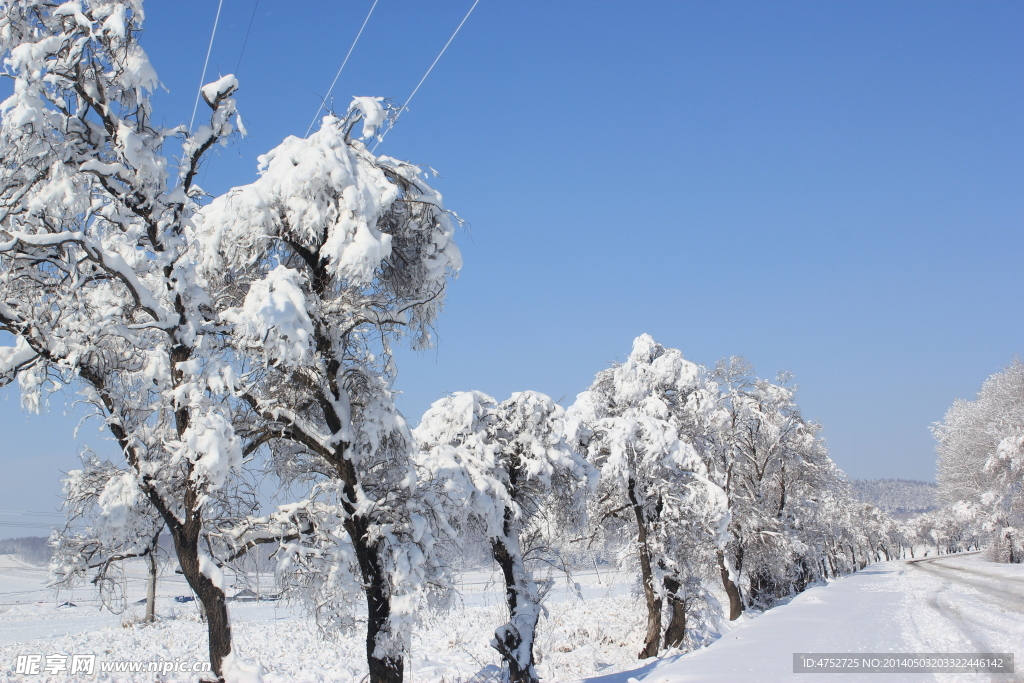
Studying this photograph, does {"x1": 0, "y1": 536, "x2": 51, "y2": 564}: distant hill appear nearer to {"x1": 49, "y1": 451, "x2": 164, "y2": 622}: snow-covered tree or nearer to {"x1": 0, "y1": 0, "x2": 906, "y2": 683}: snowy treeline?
{"x1": 49, "y1": 451, "x2": 164, "y2": 622}: snow-covered tree

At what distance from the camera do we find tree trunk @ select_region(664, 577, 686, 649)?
705 inches

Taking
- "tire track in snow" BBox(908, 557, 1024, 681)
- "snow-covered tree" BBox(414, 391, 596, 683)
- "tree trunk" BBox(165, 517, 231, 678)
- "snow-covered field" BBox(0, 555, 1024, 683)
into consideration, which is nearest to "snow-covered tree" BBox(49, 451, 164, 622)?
"tree trunk" BBox(165, 517, 231, 678)

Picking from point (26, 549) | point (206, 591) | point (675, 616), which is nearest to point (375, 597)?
point (206, 591)

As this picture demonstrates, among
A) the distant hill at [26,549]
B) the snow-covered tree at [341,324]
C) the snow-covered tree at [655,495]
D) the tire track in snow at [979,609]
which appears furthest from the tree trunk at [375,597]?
the distant hill at [26,549]

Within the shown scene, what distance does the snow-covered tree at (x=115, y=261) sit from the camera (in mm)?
6723

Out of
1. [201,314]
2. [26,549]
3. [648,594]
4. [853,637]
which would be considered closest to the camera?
[201,314]

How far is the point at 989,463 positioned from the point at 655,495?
59.7 ft

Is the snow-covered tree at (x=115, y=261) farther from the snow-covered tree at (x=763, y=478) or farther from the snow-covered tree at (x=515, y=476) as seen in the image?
the snow-covered tree at (x=763, y=478)

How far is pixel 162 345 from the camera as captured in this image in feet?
24.8

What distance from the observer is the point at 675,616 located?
18.2 metres

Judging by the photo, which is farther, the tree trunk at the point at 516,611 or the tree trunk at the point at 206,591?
the tree trunk at the point at 516,611

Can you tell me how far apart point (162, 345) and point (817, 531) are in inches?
1384

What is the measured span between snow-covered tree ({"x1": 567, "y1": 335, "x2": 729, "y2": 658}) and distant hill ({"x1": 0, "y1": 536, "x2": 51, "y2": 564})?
15162cm

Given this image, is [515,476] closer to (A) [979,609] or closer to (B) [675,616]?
(B) [675,616]
